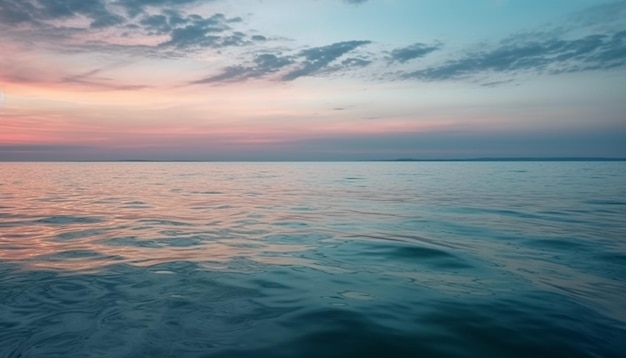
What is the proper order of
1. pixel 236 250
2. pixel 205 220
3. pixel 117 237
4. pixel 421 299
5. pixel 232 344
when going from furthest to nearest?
pixel 205 220 < pixel 117 237 < pixel 236 250 < pixel 421 299 < pixel 232 344

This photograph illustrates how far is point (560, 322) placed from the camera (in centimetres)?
575

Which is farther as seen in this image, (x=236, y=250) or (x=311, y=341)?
(x=236, y=250)

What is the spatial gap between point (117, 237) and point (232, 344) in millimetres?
8949

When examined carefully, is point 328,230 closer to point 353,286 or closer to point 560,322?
point 353,286

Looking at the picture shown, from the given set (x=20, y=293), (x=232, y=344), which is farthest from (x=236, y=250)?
(x=232, y=344)

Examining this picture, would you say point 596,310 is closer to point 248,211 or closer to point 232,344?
point 232,344

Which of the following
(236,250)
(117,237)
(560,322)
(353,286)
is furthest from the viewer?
(117,237)

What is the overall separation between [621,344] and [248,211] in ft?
53.5

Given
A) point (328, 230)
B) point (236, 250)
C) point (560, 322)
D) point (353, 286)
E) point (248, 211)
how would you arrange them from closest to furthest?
point (560, 322) < point (353, 286) < point (236, 250) < point (328, 230) < point (248, 211)

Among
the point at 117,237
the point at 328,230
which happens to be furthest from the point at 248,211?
the point at 117,237

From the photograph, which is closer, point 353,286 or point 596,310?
point 596,310

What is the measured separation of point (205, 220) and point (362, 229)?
6918mm

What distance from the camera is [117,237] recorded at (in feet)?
40.0

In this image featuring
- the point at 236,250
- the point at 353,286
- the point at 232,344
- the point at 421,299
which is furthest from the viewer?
the point at 236,250
